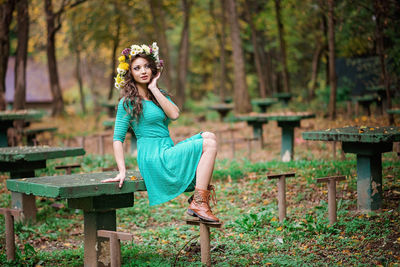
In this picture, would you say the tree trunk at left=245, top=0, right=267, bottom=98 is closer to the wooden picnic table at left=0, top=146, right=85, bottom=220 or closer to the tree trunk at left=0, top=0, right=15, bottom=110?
the tree trunk at left=0, top=0, right=15, bottom=110

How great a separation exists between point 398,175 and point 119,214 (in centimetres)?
450

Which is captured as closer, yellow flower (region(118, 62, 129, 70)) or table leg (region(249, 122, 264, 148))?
yellow flower (region(118, 62, 129, 70))

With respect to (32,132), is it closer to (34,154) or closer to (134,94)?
(34,154)

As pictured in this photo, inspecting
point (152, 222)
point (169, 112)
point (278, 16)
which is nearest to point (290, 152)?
point (152, 222)

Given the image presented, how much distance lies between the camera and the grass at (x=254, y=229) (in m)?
5.16

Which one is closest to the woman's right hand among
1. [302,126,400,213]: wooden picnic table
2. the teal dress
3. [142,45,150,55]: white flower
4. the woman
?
the woman

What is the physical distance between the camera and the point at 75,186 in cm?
450

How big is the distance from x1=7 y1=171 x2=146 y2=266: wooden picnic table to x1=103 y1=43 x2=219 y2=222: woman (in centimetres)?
12

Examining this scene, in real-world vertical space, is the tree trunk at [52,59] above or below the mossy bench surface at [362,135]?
above

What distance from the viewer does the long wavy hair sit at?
17.4 feet

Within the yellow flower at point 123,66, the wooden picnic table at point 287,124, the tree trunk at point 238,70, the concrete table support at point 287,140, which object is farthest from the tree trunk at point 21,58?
the yellow flower at point 123,66

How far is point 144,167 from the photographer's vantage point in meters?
5.09

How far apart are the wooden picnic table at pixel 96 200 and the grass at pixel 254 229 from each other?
16.0 inches

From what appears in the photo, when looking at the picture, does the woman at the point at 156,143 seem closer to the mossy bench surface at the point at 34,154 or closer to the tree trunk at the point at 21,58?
the mossy bench surface at the point at 34,154
